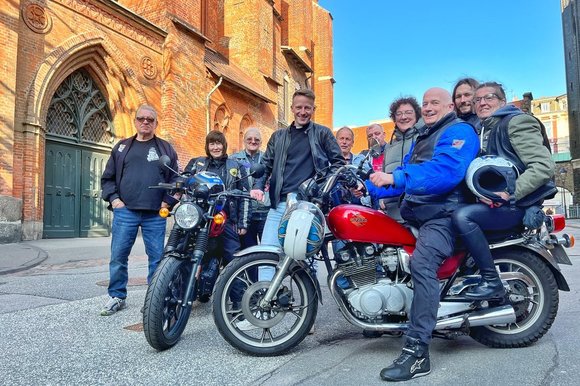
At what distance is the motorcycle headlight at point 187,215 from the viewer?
319cm

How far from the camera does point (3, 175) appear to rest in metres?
9.88

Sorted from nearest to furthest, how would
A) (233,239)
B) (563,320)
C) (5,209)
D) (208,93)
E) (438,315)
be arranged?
(438,315), (563,320), (233,239), (5,209), (208,93)

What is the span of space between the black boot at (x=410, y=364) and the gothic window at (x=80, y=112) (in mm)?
12087

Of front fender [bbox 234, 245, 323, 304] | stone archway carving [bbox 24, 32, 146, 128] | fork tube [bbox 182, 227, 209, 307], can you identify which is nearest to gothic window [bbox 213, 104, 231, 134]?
stone archway carving [bbox 24, 32, 146, 128]

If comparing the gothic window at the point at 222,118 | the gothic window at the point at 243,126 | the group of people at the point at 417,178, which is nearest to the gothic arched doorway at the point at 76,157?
the gothic window at the point at 222,118

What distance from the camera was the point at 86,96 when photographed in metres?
13.1

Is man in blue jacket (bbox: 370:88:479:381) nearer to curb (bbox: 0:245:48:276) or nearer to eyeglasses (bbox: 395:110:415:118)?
eyeglasses (bbox: 395:110:415:118)

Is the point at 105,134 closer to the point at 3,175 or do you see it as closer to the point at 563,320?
the point at 3,175

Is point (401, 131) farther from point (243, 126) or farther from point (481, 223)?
point (243, 126)

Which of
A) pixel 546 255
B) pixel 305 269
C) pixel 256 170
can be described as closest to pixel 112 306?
pixel 256 170

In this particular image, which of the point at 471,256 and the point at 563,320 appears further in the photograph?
the point at 563,320

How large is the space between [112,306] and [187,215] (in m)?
1.62

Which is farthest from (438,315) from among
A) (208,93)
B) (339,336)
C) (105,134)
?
(208,93)

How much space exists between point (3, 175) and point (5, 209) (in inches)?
30.7
